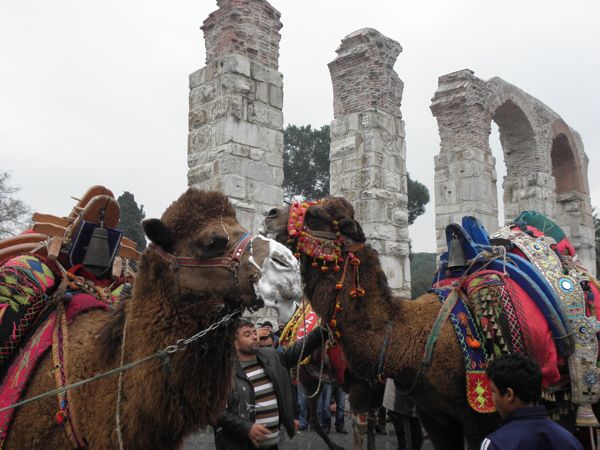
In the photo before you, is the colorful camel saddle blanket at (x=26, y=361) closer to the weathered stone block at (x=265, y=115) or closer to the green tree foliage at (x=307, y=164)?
the weathered stone block at (x=265, y=115)

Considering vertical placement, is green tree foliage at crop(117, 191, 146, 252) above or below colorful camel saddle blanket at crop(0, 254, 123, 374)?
above

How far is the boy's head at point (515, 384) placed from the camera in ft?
7.14

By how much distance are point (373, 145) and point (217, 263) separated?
25.9ft

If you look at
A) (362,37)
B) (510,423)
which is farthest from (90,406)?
(362,37)

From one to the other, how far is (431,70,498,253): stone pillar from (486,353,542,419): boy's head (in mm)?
10054

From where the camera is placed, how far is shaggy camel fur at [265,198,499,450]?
130 inches

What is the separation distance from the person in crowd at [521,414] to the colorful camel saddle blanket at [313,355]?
257cm

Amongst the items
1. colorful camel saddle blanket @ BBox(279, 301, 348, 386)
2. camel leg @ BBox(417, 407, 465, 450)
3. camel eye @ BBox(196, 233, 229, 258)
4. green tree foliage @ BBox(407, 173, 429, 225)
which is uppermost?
green tree foliage @ BBox(407, 173, 429, 225)

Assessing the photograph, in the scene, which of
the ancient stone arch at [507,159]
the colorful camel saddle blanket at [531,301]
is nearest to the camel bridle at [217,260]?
the colorful camel saddle blanket at [531,301]

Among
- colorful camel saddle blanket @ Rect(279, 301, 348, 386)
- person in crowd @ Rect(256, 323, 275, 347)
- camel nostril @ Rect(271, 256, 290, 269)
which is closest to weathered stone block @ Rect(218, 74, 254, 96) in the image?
colorful camel saddle blanket @ Rect(279, 301, 348, 386)

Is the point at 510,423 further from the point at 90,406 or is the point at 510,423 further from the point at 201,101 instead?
the point at 201,101

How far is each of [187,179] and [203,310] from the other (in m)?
5.77

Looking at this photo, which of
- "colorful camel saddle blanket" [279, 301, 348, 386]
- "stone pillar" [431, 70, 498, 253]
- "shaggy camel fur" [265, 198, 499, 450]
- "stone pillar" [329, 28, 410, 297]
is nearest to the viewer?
"shaggy camel fur" [265, 198, 499, 450]

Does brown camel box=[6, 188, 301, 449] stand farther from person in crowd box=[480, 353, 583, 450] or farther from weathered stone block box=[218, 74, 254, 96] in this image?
weathered stone block box=[218, 74, 254, 96]
